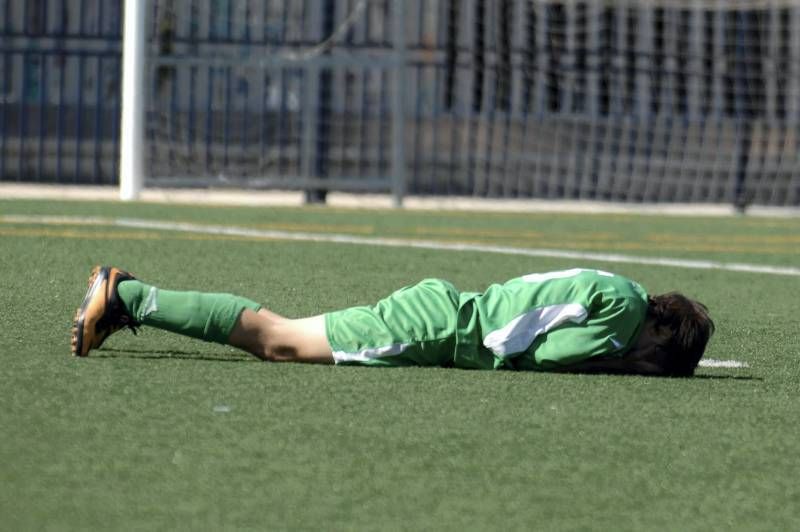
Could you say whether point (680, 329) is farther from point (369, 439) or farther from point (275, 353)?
point (369, 439)

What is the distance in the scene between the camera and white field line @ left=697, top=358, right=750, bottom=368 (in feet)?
17.1

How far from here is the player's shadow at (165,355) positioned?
16.0 ft

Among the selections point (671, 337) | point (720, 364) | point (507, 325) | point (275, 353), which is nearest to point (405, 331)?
point (507, 325)

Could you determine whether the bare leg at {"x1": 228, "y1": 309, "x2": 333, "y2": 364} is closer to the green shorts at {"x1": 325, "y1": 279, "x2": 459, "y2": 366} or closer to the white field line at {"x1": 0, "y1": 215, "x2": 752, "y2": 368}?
the green shorts at {"x1": 325, "y1": 279, "x2": 459, "y2": 366}

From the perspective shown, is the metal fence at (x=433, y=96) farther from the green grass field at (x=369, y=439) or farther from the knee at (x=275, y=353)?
the knee at (x=275, y=353)

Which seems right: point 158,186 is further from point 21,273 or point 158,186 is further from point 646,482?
point 646,482

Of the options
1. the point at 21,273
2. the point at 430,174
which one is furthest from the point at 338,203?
the point at 21,273

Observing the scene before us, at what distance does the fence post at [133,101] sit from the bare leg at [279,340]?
830 centimetres

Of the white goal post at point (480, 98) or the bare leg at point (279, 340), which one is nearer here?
the bare leg at point (279, 340)

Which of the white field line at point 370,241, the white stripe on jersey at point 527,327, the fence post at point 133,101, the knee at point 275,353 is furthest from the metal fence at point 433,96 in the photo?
the white stripe on jersey at point 527,327

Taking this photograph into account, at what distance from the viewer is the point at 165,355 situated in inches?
195

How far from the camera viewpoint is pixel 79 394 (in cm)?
416

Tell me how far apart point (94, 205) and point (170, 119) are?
276 centimetres

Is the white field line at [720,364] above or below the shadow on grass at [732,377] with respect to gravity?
below
